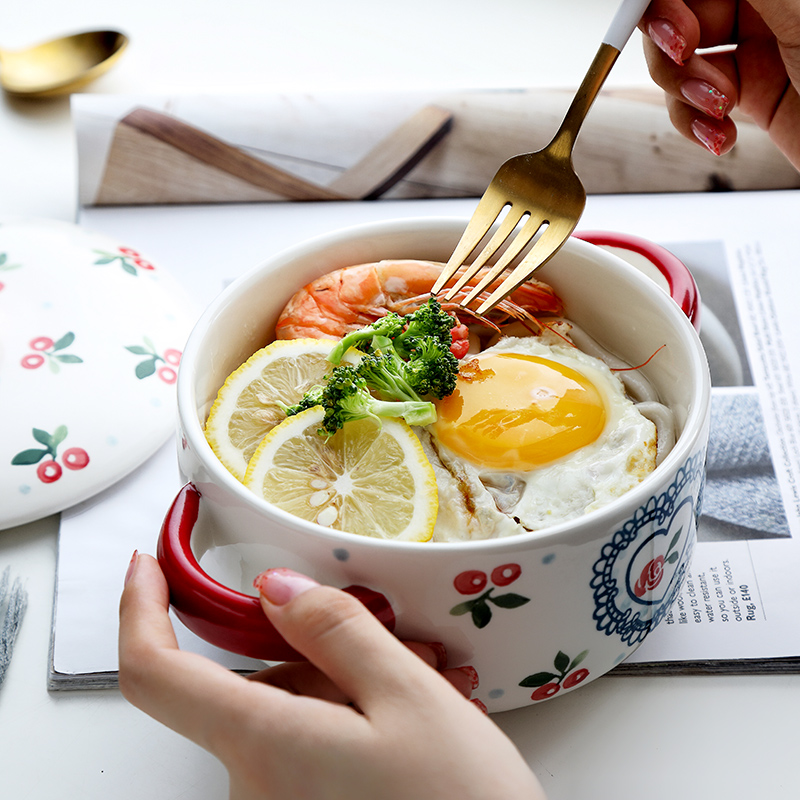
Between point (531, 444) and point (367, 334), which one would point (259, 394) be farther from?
point (531, 444)

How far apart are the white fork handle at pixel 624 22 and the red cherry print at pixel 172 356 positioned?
90 centimetres

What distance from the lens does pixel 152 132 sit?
1.93 metres

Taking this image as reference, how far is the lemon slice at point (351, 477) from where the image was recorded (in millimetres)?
970

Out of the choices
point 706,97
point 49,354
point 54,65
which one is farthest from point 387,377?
point 54,65

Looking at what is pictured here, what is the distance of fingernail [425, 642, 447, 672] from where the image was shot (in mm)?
902

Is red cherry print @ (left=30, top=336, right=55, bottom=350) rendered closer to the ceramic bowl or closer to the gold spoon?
the ceramic bowl

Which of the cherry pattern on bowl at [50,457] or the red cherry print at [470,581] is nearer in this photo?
the red cherry print at [470,581]

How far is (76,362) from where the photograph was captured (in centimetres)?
145

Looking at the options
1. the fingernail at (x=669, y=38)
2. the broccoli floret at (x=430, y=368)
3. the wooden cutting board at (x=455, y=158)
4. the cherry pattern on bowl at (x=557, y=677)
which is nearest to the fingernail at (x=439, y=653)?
the cherry pattern on bowl at (x=557, y=677)

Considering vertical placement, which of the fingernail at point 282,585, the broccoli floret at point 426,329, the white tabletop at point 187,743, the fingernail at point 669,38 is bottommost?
the white tabletop at point 187,743

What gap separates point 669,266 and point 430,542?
59cm

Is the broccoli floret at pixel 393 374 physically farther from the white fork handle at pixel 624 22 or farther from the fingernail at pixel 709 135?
the fingernail at pixel 709 135

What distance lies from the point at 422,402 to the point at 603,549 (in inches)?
12.4

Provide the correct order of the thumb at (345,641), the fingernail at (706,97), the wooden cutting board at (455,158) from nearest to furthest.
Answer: the thumb at (345,641)
the fingernail at (706,97)
the wooden cutting board at (455,158)
